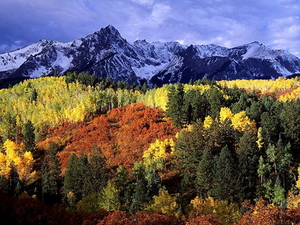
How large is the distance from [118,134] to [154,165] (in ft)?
104

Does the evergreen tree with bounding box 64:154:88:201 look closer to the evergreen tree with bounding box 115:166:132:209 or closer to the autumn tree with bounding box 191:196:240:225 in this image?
the evergreen tree with bounding box 115:166:132:209

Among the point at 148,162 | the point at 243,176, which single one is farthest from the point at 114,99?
the point at 243,176

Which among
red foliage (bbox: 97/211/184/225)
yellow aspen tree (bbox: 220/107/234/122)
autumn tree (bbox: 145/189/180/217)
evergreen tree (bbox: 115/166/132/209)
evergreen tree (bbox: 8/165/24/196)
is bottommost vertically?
evergreen tree (bbox: 8/165/24/196)

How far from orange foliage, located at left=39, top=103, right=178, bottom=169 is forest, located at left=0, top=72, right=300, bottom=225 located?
39 cm

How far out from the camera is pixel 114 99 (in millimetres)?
128875

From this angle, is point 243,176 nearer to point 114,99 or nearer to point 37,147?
point 37,147

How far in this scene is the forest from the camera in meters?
24.0

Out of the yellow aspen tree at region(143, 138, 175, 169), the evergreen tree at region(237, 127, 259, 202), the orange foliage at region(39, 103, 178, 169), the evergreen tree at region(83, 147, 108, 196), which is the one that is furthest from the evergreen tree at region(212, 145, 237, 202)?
the orange foliage at region(39, 103, 178, 169)

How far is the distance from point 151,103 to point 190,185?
213 feet

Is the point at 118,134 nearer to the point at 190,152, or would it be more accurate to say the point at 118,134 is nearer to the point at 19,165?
the point at 19,165

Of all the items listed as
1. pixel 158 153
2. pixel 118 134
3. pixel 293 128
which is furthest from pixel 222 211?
pixel 118 134

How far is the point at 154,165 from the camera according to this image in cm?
6203

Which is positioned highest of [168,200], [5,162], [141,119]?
[141,119]

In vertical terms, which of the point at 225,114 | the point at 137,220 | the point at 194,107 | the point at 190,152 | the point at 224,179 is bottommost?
the point at 224,179
